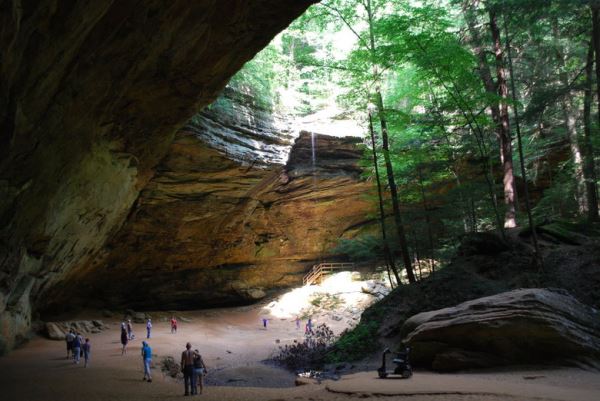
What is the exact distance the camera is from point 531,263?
38.5 ft

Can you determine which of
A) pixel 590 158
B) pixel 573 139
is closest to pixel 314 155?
pixel 573 139

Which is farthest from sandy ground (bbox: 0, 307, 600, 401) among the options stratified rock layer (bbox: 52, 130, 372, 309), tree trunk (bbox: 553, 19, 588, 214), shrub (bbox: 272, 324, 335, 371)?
tree trunk (bbox: 553, 19, 588, 214)

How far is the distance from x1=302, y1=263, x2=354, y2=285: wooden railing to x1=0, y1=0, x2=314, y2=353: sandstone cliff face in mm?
16418

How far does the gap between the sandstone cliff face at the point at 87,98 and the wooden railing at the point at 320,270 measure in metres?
16.4

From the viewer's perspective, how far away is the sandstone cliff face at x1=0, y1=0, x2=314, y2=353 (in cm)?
647

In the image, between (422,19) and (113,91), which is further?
(422,19)

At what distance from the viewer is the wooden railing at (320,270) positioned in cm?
2914

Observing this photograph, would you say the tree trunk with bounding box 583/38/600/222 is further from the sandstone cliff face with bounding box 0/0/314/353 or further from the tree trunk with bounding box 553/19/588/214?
the sandstone cliff face with bounding box 0/0/314/353

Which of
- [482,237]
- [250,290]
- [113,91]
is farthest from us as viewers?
[250,290]

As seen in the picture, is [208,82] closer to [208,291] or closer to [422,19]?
[422,19]

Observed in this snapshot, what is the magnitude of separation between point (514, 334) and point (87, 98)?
10733 millimetres

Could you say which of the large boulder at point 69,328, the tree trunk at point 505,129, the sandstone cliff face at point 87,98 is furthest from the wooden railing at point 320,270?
the tree trunk at point 505,129

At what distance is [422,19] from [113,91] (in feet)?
31.0

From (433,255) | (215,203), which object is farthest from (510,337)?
(215,203)
